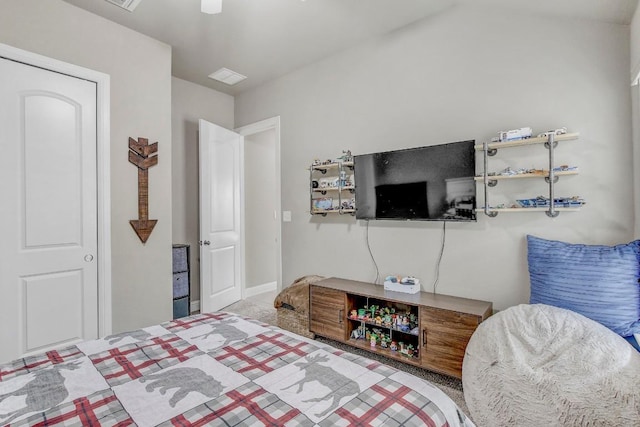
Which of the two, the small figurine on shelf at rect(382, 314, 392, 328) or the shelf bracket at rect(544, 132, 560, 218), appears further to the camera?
the small figurine on shelf at rect(382, 314, 392, 328)

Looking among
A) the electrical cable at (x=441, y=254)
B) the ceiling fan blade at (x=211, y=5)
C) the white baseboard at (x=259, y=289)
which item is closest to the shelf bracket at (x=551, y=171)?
the electrical cable at (x=441, y=254)

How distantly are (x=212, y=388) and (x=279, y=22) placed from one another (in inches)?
109

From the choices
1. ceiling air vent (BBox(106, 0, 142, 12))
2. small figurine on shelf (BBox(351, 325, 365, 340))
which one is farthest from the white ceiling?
small figurine on shelf (BBox(351, 325, 365, 340))

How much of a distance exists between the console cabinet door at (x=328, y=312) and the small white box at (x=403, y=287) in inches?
14.8

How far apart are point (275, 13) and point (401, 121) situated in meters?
1.36

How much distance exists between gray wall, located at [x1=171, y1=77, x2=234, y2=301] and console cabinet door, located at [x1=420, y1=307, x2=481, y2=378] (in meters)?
2.84

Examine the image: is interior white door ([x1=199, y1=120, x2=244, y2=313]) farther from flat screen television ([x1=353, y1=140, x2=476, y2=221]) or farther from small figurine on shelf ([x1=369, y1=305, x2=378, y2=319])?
small figurine on shelf ([x1=369, y1=305, x2=378, y2=319])

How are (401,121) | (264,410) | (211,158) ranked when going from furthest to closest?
1. (211,158)
2. (401,121)
3. (264,410)

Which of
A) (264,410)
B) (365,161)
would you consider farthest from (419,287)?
(264,410)

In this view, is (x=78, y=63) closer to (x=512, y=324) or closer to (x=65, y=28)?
(x=65, y=28)

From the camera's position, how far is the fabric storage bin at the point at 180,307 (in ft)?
11.2

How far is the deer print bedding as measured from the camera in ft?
3.12

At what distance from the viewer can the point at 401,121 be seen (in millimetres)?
2934

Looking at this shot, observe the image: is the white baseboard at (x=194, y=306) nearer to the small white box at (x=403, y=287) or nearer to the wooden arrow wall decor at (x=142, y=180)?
the wooden arrow wall decor at (x=142, y=180)
